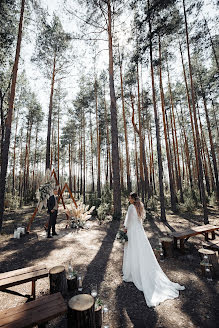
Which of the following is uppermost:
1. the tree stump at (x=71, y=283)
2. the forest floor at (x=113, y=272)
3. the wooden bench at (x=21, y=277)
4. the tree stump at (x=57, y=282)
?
the wooden bench at (x=21, y=277)

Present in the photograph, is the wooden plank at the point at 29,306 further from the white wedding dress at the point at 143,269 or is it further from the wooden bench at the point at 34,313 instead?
the white wedding dress at the point at 143,269

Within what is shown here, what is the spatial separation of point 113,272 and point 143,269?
95cm

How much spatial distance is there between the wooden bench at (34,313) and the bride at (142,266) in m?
1.63

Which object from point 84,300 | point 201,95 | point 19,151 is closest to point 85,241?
point 84,300

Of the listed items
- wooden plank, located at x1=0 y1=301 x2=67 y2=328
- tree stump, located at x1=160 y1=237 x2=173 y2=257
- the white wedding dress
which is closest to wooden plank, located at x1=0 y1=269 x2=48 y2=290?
wooden plank, located at x1=0 y1=301 x2=67 y2=328

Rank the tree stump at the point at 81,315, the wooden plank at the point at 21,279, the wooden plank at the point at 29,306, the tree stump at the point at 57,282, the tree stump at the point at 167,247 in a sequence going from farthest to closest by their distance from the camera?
the tree stump at the point at 167,247, the tree stump at the point at 57,282, the wooden plank at the point at 21,279, the tree stump at the point at 81,315, the wooden plank at the point at 29,306

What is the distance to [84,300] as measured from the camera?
2068mm

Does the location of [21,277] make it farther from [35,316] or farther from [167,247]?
[167,247]

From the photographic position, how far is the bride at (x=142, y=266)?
2940 millimetres

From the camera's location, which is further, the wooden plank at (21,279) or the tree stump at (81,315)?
the wooden plank at (21,279)

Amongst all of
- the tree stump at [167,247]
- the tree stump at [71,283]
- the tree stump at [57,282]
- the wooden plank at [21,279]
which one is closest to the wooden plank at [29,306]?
the wooden plank at [21,279]

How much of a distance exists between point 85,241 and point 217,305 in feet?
14.0

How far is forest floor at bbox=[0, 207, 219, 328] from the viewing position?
2433 millimetres

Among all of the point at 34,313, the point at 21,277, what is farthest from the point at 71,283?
the point at 34,313
